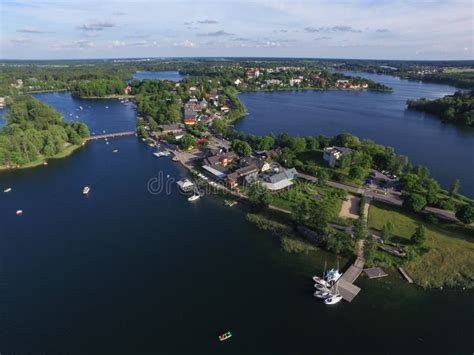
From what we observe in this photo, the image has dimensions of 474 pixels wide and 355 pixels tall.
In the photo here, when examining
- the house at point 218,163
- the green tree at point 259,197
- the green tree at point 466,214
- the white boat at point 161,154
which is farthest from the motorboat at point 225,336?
the white boat at point 161,154

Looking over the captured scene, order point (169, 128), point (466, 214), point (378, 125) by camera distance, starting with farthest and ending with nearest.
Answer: point (378, 125) → point (169, 128) → point (466, 214)

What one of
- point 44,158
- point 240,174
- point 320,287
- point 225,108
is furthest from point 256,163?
point 225,108

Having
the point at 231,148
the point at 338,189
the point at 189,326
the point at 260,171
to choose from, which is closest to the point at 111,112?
the point at 231,148

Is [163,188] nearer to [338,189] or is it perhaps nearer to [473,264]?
[338,189]

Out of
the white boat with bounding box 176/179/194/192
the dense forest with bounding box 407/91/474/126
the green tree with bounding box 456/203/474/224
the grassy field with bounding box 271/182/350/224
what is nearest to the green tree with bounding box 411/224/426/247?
the green tree with bounding box 456/203/474/224

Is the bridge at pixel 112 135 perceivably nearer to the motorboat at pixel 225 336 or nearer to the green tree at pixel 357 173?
the green tree at pixel 357 173

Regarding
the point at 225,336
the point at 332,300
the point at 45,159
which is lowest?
the point at 225,336

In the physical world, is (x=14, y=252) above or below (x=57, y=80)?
below

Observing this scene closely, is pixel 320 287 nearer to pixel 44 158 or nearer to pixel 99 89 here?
pixel 44 158
